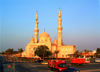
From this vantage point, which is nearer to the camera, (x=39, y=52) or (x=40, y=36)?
(x=39, y=52)

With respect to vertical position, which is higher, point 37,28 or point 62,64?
point 37,28

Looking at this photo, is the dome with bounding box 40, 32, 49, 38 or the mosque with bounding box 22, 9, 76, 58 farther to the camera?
the dome with bounding box 40, 32, 49, 38

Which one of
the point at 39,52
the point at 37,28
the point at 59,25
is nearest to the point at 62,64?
the point at 39,52

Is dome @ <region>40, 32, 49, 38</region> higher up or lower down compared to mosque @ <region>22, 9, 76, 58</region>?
higher up

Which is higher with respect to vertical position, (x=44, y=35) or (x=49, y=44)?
(x=44, y=35)

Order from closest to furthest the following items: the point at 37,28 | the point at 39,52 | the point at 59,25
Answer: the point at 39,52 < the point at 59,25 < the point at 37,28

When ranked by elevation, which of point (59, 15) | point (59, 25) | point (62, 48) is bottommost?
point (62, 48)

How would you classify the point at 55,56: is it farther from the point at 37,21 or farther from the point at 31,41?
the point at 37,21

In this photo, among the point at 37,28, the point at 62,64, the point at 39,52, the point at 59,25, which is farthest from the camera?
the point at 37,28

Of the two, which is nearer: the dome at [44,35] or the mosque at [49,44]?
the mosque at [49,44]

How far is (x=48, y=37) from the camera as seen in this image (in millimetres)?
86562

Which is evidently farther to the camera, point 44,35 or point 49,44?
point 44,35

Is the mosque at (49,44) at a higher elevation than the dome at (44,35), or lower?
lower

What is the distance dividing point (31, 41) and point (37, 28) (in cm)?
818
